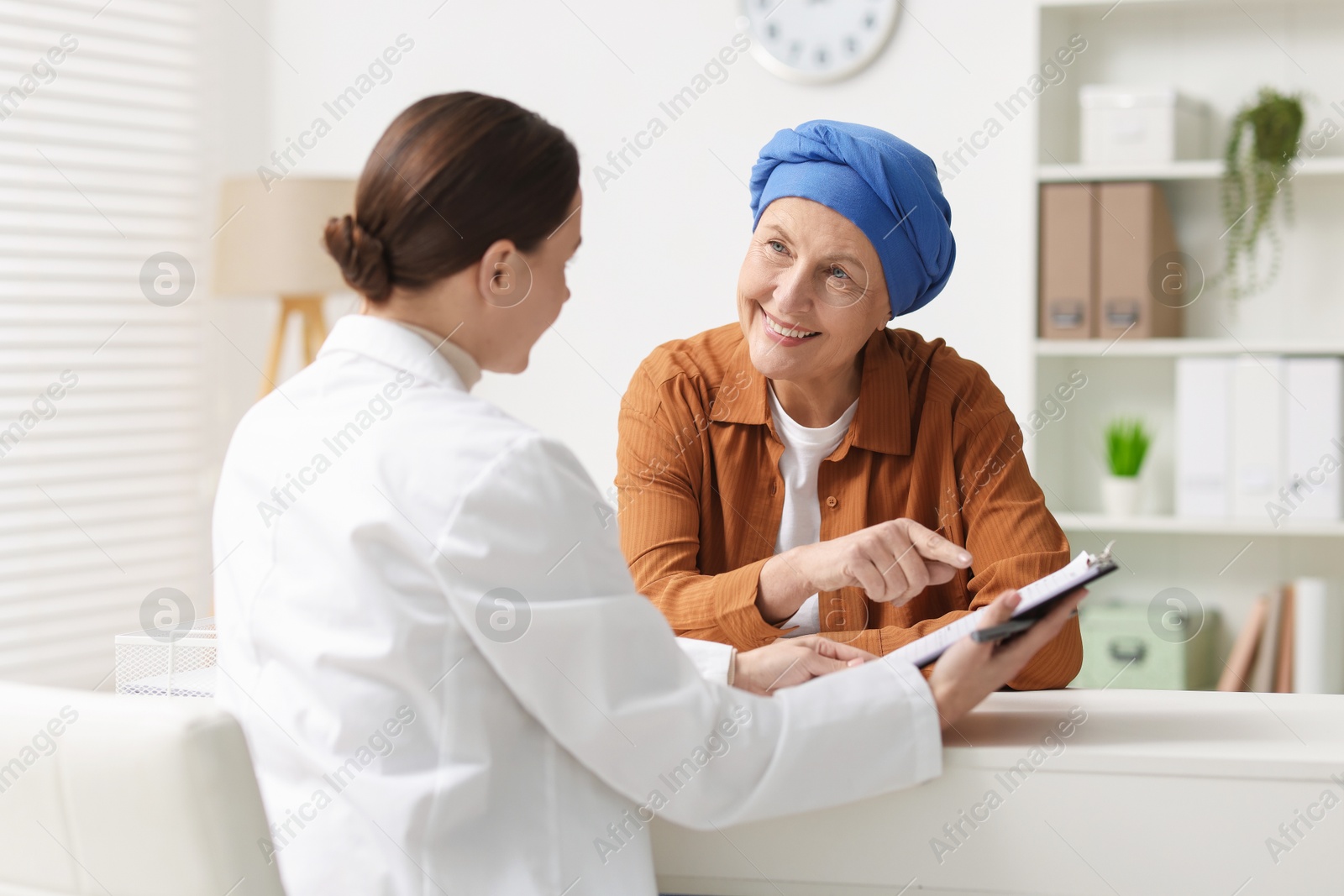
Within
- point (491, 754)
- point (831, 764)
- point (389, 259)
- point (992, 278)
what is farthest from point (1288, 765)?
point (992, 278)

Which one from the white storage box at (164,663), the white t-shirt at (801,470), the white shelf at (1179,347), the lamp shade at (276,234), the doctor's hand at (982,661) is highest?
the lamp shade at (276,234)

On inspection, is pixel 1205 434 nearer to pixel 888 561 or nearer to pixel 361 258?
pixel 888 561

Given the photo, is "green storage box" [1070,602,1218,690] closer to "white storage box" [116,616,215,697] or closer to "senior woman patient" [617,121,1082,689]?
"senior woman patient" [617,121,1082,689]

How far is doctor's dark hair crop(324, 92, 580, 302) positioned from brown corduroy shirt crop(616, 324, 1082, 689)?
0.57 meters

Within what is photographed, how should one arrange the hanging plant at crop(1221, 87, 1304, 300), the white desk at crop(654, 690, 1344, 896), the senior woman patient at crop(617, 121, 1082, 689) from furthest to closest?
the hanging plant at crop(1221, 87, 1304, 300)
the senior woman patient at crop(617, 121, 1082, 689)
the white desk at crop(654, 690, 1344, 896)

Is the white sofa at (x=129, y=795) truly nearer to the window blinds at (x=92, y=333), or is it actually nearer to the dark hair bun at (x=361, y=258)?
the dark hair bun at (x=361, y=258)

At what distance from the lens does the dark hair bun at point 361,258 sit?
1.06 meters

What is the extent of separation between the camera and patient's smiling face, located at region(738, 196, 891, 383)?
5.19ft

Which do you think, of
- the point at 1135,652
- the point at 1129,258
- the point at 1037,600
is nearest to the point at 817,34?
the point at 1129,258

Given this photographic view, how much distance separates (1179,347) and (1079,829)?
2.15 metres

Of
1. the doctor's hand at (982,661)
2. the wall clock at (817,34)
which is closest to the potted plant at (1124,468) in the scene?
the wall clock at (817,34)

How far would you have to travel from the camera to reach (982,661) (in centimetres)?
107

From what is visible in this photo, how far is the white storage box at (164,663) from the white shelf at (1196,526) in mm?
2259

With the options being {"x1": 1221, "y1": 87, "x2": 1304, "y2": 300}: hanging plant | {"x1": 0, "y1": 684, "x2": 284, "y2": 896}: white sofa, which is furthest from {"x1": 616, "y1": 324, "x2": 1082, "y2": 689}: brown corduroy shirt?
{"x1": 1221, "y1": 87, "x2": 1304, "y2": 300}: hanging plant
